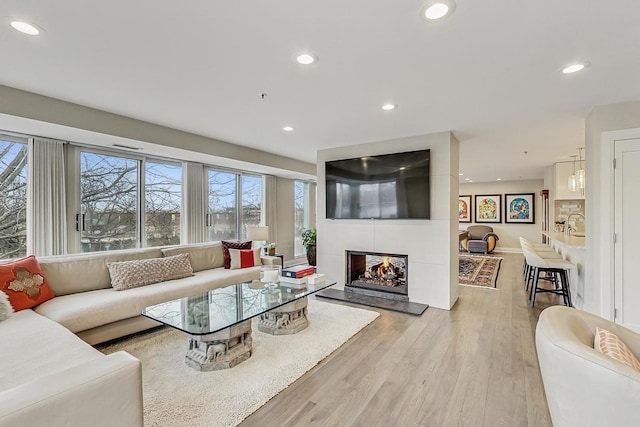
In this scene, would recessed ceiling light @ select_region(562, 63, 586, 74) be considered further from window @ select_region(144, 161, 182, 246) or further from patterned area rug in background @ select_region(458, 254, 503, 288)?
window @ select_region(144, 161, 182, 246)

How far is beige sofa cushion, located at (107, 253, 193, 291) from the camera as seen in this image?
3.25m

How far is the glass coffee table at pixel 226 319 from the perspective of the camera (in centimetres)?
232

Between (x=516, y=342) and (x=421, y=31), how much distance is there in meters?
3.01

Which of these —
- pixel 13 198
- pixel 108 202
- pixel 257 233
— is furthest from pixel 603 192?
pixel 13 198

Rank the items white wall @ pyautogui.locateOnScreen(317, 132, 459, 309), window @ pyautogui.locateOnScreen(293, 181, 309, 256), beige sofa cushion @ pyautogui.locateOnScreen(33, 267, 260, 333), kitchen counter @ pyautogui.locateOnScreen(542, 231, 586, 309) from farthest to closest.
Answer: window @ pyautogui.locateOnScreen(293, 181, 309, 256), white wall @ pyautogui.locateOnScreen(317, 132, 459, 309), kitchen counter @ pyautogui.locateOnScreen(542, 231, 586, 309), beige sofa cushion @ pyautogui.locateOnScreen(33, 267, 260, 333)

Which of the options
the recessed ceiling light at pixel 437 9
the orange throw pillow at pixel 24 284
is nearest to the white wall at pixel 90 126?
the orange throw pillow at pixel 24 284

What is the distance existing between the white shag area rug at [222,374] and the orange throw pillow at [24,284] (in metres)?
0.75

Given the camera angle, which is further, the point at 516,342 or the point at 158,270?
the point at 158,270

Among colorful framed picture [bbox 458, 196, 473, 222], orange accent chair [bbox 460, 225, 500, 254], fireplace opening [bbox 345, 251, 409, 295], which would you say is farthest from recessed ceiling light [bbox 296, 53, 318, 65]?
colorful framed picture [bbox 458, 196, 473, 222]

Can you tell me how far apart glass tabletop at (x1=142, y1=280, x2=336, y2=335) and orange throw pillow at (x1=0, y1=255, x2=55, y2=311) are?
1078 millimetres

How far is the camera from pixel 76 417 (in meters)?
1.20

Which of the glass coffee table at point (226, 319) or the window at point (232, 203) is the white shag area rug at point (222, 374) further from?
the window at point (232, 203)

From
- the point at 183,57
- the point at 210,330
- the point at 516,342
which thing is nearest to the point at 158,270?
the point at 210,330

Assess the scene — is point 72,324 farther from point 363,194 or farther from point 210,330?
point 363,194
